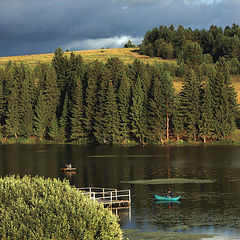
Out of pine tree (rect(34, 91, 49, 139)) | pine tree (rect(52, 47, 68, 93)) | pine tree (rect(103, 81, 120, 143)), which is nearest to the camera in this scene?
pine tree (rect(103, 81, 120, 143))

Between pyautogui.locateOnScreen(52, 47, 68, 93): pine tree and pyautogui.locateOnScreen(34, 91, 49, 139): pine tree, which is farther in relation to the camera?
pyautogui.locateOnScreen(52, 47, 68, 93): pine tree

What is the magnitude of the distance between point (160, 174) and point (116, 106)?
66716 mm

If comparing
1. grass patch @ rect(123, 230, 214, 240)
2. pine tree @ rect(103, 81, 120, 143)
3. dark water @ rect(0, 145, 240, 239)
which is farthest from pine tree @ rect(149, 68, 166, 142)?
grass patch @ rect(123, 230, 214, 240)

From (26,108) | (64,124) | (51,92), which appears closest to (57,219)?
(64,124)

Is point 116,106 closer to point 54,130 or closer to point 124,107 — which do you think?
point 124,107

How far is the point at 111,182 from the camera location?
2940 inches

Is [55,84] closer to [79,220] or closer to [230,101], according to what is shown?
[230,101]

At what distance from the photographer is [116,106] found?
148125 millimetres

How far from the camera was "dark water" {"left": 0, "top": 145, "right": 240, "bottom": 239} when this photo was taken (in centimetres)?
4928

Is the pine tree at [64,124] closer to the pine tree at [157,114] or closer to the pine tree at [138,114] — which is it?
the pine tree at [138,114]

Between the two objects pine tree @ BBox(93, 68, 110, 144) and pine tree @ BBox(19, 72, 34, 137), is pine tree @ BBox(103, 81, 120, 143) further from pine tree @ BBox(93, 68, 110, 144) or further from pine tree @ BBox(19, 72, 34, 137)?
pine tree @ BBox(19, 72, 34, 137)

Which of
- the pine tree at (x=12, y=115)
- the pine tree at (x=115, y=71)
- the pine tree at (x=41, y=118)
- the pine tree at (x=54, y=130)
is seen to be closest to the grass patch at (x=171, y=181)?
the pine tree at (x=115, y=71)

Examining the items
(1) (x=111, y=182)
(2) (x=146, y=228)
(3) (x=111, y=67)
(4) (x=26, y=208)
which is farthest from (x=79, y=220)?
(3) (x=111, y=67)

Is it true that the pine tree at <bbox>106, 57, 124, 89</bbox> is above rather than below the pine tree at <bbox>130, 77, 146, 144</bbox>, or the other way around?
above
